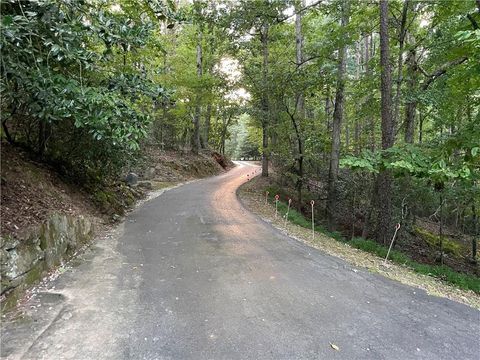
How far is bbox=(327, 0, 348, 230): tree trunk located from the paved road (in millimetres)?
5658

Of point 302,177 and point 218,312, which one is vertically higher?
point 302,177

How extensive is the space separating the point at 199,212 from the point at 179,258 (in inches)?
152

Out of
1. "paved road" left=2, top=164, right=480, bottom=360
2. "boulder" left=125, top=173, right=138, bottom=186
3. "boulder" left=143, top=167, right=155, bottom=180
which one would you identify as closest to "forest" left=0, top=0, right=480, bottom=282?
"boulder" left=125, top=173, right=138, bottom=186

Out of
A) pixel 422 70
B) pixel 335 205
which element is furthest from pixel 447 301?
pixel 422 70

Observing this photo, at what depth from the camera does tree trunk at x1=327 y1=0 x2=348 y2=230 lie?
1044 centimetres

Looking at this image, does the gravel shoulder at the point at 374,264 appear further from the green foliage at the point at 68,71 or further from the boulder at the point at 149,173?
the boulder at the point at 149,173

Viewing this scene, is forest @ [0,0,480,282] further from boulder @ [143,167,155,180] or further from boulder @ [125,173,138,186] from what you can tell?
boulder @ [143,167,155,180]

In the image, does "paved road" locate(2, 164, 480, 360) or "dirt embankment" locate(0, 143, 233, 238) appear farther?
"dirt embankment" locate(0, 143, 233, 238)

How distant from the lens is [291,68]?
483 inches

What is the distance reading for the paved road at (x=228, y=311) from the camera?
Result: 3.12m

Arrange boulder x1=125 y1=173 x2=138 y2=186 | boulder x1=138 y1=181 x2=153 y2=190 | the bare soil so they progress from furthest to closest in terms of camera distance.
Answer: boulder x1=138 y1=181 x2=153 y2=190 < boulder x1=125 y1=173 x2=138 y2=186 < the bare soil

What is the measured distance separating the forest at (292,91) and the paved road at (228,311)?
2.10 metres

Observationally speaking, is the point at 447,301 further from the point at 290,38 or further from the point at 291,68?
the point at 290,38

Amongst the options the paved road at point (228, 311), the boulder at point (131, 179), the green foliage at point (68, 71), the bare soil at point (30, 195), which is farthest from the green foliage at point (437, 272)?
the boulder at point (131, 179)
